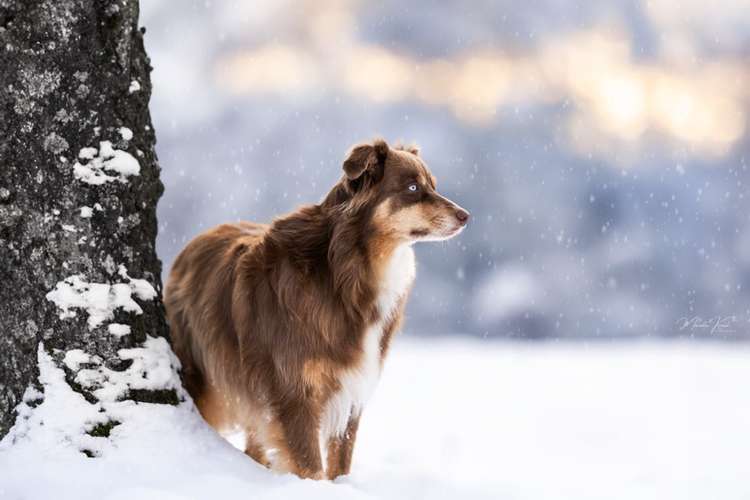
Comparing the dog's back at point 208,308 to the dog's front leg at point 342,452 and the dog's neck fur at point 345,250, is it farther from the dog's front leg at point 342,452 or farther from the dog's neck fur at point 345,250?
the dog's front leg at point 342,452

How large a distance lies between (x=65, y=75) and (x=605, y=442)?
479 centimetres

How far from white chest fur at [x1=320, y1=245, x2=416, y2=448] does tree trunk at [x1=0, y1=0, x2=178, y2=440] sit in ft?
3.00

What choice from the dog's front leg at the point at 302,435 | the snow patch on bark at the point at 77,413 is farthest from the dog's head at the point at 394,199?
the snow patch on bark at the point at 77,413

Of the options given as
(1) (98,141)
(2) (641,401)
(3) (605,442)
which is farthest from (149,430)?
(2) (641,401)

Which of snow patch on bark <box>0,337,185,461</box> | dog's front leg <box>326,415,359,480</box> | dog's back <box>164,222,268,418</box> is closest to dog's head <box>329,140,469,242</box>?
dog's back <box>164,222,268,418</box>

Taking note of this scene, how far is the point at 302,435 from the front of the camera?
404 cm

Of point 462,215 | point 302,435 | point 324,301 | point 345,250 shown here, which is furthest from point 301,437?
point 462,215

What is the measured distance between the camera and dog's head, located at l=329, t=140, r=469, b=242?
4078mm

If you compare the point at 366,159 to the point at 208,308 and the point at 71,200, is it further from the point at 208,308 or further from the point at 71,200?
the point at 71,200

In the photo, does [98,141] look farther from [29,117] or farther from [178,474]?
[178,474]

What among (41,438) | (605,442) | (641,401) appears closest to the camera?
(41,438)

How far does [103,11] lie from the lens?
3.74 metres

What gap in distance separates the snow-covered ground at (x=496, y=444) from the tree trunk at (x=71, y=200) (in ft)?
0.83

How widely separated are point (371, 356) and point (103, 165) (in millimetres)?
1681
